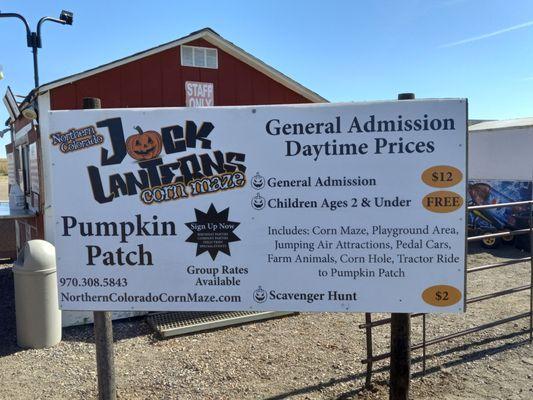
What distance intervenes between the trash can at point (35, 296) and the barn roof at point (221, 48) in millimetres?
2104

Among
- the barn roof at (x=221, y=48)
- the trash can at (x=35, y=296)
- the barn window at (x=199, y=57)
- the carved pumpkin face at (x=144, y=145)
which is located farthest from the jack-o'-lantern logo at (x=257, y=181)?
the barn window at (x=199, y=57)

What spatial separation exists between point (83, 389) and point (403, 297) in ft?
10.6

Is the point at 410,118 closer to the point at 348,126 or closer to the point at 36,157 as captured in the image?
the point at 348,126

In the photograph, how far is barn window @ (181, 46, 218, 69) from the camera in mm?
6750

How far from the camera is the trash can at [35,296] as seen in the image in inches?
212

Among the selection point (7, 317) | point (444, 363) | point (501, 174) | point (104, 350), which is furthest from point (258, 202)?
point (501, 174)

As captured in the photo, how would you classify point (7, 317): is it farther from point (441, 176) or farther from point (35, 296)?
point (441, 176)

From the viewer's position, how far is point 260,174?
114 inches

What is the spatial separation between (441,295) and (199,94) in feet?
16.3

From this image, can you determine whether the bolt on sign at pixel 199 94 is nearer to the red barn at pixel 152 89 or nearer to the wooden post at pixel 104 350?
the red barn at pixel 152 89

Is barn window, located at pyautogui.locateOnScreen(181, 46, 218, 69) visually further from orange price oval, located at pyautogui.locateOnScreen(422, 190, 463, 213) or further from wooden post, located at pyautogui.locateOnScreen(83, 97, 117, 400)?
orange price oval, located at pyautogui.locateOnScreen(422, 190, 463, 213)

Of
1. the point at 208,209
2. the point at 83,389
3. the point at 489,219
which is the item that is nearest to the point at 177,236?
the point at 208,209

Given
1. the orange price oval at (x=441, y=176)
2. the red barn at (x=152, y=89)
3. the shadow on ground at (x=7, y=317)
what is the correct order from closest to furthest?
the orange price oval at (x=441, y=176) → the shadow on ground at (x=7, y=317) → the red barn at (x=152, y=89)

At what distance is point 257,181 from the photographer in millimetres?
2908
